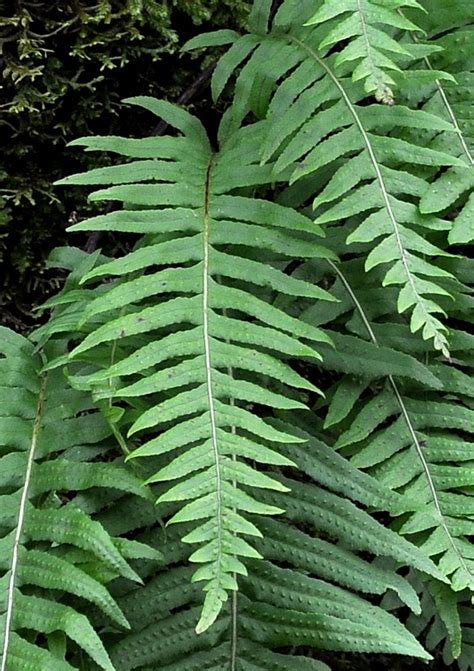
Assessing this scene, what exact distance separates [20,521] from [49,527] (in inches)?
2.5

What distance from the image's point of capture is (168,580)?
1.54 metres

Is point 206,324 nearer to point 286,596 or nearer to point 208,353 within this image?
point 208,353

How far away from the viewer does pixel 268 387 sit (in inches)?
67.7

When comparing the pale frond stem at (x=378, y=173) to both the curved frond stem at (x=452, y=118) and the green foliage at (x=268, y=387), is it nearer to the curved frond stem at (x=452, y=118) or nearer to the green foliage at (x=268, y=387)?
the green foliage at (x=268, y=387)

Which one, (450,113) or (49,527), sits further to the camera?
(450,113)

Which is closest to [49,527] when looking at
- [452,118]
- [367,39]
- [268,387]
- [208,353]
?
[208,353]

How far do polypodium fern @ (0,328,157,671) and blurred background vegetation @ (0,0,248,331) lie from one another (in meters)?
0.42

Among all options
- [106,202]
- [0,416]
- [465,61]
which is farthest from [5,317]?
[465,61]

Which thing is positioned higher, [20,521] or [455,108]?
[455,108]

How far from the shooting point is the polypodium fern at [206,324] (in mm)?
1305

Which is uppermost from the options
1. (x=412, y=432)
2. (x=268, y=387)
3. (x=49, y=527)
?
(x=268, y=387)

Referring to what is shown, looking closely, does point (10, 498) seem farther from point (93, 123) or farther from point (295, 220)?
point (93, 123)

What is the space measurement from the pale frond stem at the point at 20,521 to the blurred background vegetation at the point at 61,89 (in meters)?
0.41

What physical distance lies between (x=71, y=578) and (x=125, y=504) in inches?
7.5
